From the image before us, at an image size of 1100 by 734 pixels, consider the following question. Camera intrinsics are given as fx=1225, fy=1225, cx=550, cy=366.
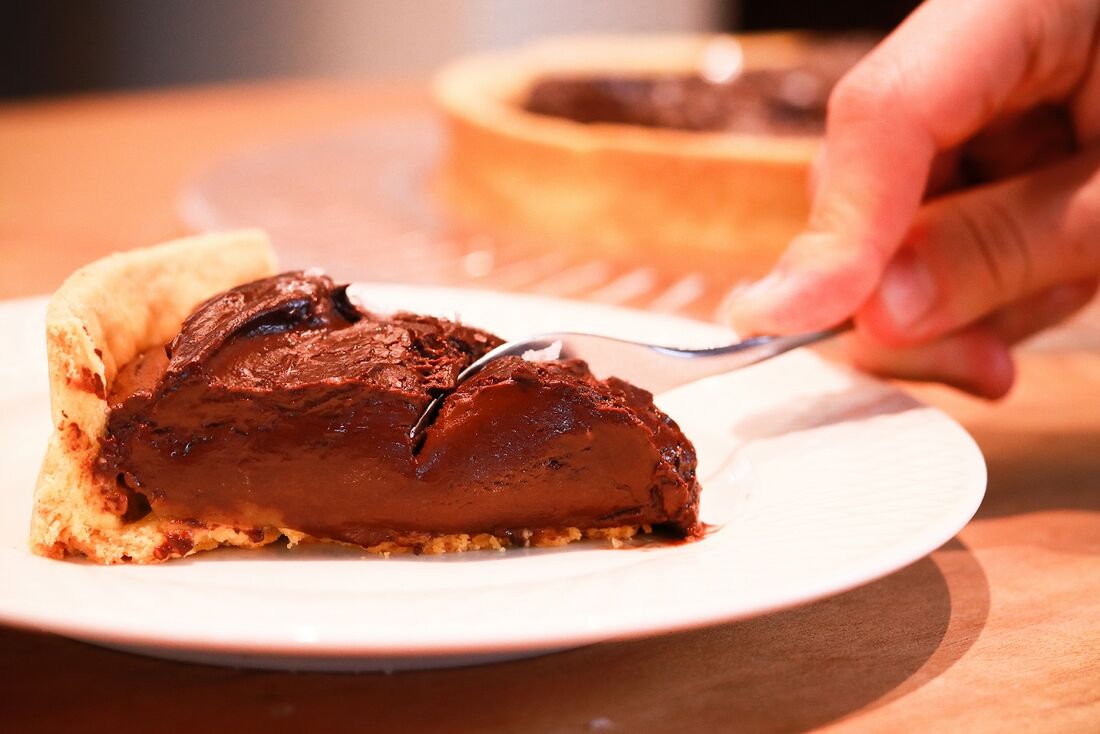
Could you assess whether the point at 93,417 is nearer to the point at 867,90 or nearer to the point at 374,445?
the point at 374,445

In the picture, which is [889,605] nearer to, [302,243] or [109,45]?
[302,243]

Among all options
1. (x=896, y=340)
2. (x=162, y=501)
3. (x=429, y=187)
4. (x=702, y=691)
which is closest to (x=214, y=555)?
(x=162, y=501)

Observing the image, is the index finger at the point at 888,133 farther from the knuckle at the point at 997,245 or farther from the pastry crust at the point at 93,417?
the pastry crust at the point at 93,417

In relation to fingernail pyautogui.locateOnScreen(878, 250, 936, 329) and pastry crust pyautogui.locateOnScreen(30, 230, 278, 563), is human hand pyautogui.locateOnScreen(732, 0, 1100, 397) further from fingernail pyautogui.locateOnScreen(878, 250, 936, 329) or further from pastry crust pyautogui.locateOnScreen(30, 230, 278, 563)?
pastry crust pyautogui.locateOnScreen(30, 230, 278, 563)

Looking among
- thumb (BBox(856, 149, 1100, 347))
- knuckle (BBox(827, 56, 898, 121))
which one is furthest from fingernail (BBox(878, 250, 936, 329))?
knuckle (BBox(827, 56, 898, 121))

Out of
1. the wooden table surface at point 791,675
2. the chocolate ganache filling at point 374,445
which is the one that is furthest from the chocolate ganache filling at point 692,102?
the chocolate ganache filling at point 374,445
